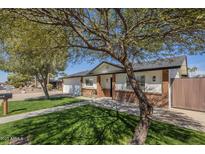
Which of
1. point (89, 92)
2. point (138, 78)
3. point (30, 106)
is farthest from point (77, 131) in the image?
point (89, 92)

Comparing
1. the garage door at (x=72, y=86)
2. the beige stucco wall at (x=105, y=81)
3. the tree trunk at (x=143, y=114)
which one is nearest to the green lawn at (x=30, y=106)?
the beige stucco wall at (x=105, y=81)

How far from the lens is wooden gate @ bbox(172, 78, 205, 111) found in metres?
11.6

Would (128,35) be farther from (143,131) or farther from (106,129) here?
(106,129)

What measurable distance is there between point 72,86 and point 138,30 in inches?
915

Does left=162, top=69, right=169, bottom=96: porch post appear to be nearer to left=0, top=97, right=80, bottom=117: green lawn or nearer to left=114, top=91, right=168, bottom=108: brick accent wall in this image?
left=114, top=91, right=168, bottom=108: brick accent wall

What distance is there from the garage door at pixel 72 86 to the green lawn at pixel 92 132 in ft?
55.8

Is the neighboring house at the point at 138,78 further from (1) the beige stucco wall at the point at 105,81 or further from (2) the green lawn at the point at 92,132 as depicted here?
(2) the green lawn at the point at 92,132

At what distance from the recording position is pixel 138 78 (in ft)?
52.0

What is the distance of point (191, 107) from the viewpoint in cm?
1202

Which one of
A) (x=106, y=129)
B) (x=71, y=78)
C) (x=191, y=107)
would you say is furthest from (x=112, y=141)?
(x=71, y=78)

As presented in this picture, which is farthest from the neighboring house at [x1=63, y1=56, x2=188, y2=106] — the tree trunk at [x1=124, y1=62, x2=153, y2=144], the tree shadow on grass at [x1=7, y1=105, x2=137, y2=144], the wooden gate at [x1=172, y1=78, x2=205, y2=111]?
the tree shadow on grass at [x1=7, y1=105, x2=137, y2=144]

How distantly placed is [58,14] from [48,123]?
5.60 m

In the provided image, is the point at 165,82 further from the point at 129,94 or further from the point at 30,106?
the point at 30,106

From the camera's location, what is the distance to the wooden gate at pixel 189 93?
11.6 m
